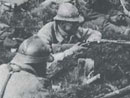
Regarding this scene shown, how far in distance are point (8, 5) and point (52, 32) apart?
4183 millimetres

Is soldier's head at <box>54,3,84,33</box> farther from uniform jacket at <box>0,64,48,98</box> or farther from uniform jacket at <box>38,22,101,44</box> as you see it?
uniform jacket at <box>0,64,48,98</box>

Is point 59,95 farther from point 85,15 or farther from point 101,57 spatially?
point 85,15

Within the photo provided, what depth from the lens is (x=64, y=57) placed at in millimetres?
8664

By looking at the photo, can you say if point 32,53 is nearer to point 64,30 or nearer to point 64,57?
point 64,57

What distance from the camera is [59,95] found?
7473 millimetres

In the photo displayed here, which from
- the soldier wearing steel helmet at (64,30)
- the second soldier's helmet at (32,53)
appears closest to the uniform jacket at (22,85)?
the second soldier's helmet at (32,53)

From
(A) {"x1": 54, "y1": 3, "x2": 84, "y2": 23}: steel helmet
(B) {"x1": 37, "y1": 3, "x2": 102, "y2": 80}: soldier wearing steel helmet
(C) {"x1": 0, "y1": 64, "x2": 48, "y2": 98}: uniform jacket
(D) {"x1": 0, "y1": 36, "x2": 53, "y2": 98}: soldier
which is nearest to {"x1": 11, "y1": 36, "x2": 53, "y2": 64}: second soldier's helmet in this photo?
(D) {"x1": 0, "y1": 36, "x2": 53, "y2": 98}: soldier

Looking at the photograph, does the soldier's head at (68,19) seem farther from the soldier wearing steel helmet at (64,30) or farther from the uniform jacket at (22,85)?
the uniform jacket at (22,85)

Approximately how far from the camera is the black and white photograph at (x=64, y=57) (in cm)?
546

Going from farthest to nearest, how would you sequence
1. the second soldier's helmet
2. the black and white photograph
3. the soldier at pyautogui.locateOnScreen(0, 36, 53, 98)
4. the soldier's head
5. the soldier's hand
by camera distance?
1. the soldier's head
2. the soldier's hand
3. the second soldier's helmet
4. the black and white photograph
5. the soldier at pyautogui.locateOnScreen(0, 36, 53, 98)

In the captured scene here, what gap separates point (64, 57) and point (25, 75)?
329cm

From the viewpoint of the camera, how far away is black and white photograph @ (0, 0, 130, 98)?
5457 mm

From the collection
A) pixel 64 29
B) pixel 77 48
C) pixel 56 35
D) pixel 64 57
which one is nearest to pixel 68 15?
pixel 64 29

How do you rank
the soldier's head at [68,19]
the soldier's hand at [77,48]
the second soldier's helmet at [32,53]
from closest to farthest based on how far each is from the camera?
the second soldier's helmet at [32,53], the soldier's hand at [77,48], the soldier's head at [68,19]
